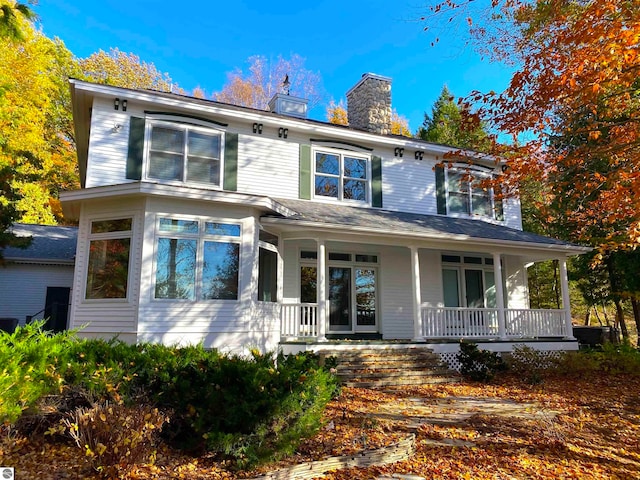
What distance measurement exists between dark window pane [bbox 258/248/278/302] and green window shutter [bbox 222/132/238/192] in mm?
2193

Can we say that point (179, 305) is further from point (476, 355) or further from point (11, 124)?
point (11, 124)

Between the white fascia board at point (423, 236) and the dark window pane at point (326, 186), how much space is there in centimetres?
250

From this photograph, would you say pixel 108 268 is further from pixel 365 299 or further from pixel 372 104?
pixel 372 104

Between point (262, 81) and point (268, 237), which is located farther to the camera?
point (262, 81)

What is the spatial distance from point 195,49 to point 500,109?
25.8 m

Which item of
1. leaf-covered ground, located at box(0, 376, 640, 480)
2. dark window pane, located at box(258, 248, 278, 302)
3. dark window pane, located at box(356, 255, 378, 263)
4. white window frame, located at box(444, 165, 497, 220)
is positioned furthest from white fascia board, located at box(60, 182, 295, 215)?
white window frame, located at box(444, 165, 497, 220)

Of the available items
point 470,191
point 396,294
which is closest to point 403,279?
point 396,294

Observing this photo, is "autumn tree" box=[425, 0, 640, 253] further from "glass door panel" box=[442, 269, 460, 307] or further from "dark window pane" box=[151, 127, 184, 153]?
"dark window pane" box=[151, 127, 184, 153]

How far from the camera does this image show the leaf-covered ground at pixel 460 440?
14.1 ft

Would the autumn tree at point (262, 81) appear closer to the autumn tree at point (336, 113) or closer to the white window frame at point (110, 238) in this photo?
the autumn tree at point (336, 113)

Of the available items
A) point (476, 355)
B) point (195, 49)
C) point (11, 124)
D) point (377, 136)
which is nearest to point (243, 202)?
point (377, 136)

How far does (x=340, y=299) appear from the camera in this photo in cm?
1275

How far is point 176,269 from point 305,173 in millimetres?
5113

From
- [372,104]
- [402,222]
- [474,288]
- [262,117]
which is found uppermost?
[372,104]
